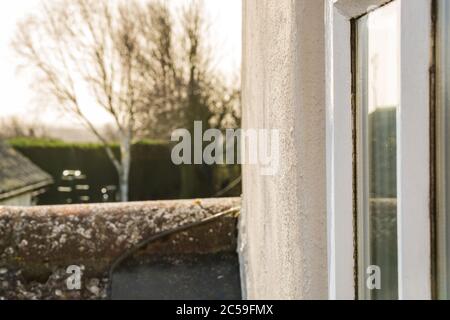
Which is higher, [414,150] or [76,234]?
[414,150]

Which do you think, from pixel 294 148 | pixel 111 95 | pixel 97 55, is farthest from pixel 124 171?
pixel 294 148

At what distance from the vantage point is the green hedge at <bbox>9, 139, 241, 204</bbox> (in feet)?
58.6

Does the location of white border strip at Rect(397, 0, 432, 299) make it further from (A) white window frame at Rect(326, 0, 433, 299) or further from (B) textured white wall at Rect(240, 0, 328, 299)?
(B) textured white wall at Rect(240, 0, 328, 299)

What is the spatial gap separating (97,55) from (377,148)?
17015mm

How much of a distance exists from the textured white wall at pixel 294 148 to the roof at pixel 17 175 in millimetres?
12582

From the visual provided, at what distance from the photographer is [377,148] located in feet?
3.95

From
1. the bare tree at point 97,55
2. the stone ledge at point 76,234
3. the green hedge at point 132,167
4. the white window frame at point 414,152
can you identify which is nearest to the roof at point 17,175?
the green hedge at point 132,167

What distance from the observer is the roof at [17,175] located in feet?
46.4

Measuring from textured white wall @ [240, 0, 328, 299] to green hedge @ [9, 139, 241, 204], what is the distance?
613 inches

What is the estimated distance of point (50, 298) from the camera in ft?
8.18

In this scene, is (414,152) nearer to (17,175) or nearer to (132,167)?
(17,175)

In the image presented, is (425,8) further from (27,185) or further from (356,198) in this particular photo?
(27,185)

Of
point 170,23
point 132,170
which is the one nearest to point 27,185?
point 132,170

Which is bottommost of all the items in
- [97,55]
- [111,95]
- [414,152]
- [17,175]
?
[17,175]
